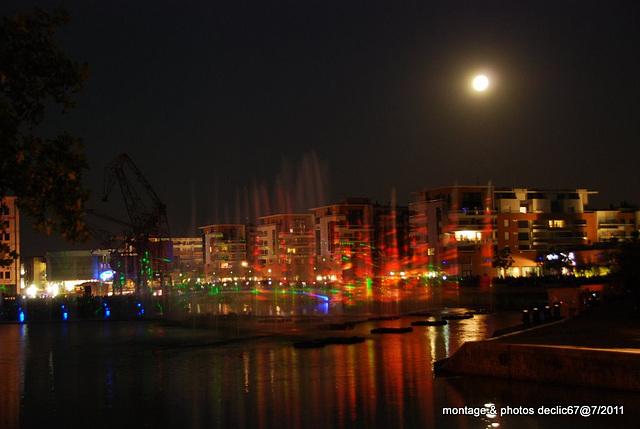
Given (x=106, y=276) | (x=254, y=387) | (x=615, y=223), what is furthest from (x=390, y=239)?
(x=254, y=387)

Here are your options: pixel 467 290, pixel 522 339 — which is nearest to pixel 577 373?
pixel 522 339

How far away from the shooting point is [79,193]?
9375 mm

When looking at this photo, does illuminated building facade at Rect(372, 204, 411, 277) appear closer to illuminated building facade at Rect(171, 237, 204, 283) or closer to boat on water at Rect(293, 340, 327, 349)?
illuminated building facade at Rect(171, 237, 204, 283)

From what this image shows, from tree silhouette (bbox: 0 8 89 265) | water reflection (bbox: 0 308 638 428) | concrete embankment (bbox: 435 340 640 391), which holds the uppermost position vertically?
tree silhouette (bbox: 0 8 89 265)

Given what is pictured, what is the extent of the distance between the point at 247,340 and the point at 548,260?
5160cm

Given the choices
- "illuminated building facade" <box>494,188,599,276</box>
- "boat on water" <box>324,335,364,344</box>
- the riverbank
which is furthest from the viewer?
"illuminated building facade" <box>494,188,599,276</box>

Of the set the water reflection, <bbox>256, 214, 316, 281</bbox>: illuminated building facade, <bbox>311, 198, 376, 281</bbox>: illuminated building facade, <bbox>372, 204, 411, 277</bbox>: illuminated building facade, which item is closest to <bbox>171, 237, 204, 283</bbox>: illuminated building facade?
<bbox>256, 214, 316, 281</bbox>: illuminated building facade

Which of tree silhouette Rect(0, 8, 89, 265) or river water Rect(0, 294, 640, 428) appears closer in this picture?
tree silhouette Rect(0, 8, 89, 265)

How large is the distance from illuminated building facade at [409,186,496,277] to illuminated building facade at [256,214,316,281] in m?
40.8

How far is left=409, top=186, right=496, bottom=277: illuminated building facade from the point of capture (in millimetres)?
88000

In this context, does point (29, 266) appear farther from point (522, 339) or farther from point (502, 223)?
point (522, 339)

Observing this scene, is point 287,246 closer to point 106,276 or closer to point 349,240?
point 349,240

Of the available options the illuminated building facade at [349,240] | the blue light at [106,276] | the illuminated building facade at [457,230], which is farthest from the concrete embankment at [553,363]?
the illuminated building facade at [349,240]

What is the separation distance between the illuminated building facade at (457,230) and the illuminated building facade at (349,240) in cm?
2836
